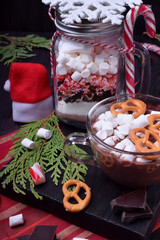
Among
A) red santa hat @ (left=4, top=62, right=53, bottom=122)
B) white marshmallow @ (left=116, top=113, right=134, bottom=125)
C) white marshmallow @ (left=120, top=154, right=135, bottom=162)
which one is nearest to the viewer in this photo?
white marshmallow @ (left=120, top=154, right=135, bottom=162)

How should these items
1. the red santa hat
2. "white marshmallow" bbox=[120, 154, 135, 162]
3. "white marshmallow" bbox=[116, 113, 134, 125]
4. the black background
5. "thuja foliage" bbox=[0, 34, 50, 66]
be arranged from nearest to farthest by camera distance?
"white marshmallow" bbox=[120, 154, 135, 162] → "white marshmallow" bbox=[116, 113, 134, 125] → the red santa hat → "thuja foliage" bbox=[0, 34, 50, 66] → the black background

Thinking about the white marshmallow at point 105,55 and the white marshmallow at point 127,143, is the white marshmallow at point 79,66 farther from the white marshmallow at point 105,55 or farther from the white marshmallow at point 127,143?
the white marshmallow at point 127,143

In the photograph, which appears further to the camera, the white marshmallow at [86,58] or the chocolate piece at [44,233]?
the white marshmallow at [86,58]

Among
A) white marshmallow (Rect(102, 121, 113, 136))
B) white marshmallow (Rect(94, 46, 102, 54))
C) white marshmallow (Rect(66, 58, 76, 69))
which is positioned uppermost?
white marshmallow (Rect(94, 46, 102, 54))

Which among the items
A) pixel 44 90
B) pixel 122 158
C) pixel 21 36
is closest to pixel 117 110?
pixel 122 158

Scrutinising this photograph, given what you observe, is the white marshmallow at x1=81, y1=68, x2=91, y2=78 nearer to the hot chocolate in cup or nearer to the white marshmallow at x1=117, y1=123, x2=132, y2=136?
the hot chocolate in cup

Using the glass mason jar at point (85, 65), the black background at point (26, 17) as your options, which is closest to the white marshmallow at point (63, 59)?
the glass mason jar at point (85, 65)

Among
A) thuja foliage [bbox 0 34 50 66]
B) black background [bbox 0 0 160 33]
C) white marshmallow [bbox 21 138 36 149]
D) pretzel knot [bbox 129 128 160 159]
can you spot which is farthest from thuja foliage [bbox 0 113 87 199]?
black background [bbox 0 0 160 33]
